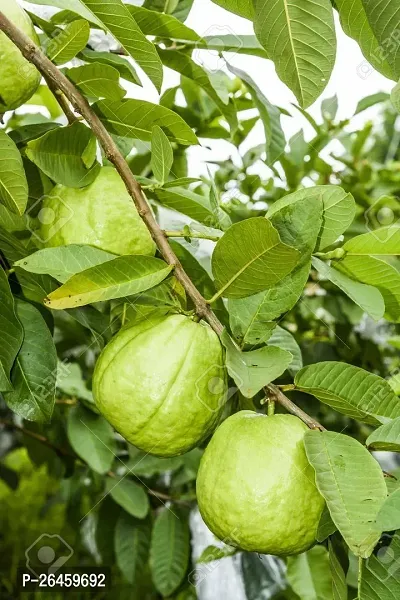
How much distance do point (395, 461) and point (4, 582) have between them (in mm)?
1666

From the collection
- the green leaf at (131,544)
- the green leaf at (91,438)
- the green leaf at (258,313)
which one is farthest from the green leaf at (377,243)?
the green leaf at (131,544)

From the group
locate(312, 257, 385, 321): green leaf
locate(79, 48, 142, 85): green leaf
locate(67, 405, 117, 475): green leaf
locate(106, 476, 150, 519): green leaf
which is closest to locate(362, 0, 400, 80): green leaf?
locate(312, 257, 385, 321): green leaf

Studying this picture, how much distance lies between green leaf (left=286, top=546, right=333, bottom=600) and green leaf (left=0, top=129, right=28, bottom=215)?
32.3 inches

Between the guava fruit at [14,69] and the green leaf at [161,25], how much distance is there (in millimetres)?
147

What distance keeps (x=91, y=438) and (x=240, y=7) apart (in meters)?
0.97

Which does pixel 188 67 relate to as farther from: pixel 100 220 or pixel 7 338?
pixel 7 338

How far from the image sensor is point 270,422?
0.78 meters

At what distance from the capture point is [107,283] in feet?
2.47

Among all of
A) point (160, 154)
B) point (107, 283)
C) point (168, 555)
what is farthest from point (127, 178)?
point (168, 555)

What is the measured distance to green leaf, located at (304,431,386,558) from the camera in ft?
2.19

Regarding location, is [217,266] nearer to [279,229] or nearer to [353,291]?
[279,229]

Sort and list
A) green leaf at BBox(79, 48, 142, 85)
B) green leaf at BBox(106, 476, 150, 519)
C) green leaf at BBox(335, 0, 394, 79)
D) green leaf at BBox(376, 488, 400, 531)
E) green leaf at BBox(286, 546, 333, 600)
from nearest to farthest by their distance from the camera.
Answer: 1. green leaf at BBox(376, 488, 400, 531)
2. green leaf at BBox(335, 0, 394, 79)
3. green leaf at BBox(79, 48, 142, 85)
4. green leaf at BBox(286, 546, 333, 600)
5. green leaf at BBox(106, 476, 150, 519)

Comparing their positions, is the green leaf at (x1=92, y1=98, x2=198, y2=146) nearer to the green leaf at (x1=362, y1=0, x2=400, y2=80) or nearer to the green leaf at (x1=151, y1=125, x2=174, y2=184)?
the green leaf at (x1=151, y1=125, x2=174, y2=184)

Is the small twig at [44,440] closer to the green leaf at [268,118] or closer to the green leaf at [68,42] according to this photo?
the green leaf at [268,118]
